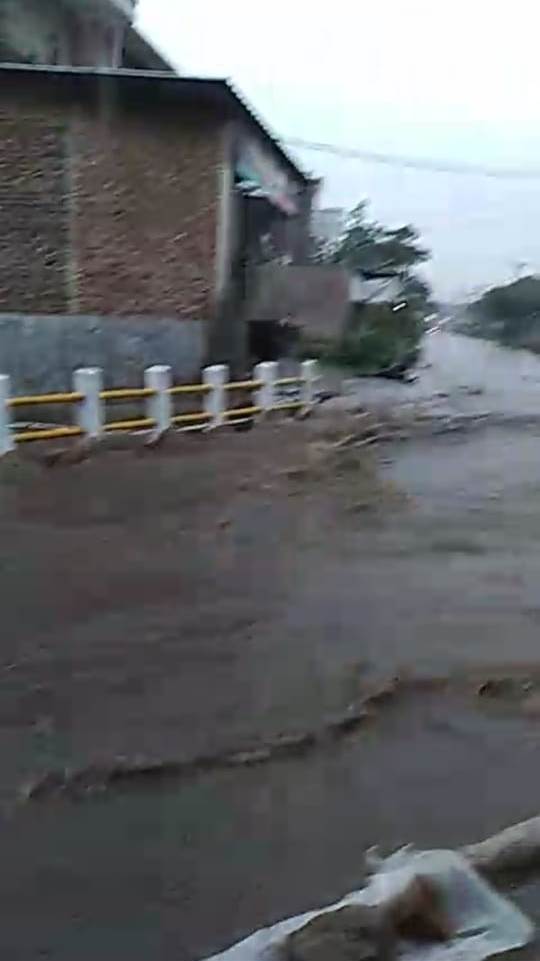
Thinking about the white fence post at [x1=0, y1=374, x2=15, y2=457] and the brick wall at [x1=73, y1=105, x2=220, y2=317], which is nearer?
the white fence post at [x1=0, y1=374, x2=15, y2=457]

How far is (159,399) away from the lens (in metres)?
12.5

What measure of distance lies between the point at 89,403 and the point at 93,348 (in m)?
3.51

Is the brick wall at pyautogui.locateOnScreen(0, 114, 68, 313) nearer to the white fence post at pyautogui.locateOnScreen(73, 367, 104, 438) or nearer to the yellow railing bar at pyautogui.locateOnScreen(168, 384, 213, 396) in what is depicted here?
the yellow railing bar at pyautogui.locateOnScreen(168, 384, 213, 396)

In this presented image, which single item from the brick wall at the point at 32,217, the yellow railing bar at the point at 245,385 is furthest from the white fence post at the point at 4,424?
the brick wall at the point at 32,217

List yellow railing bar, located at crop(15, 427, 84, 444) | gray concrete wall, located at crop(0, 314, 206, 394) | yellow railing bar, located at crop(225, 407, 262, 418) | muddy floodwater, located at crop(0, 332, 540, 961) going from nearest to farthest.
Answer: muddy floodwater, located at crop(0, 332, 540, 961) < yellow railing bar, located at crop(15, 427, 84, 444) < yellow railing bar, located at crop(225, 407, 262, 418) < gray concrete wall, located at crop(0, 314, 206, 394)

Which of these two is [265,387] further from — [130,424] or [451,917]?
[451,917]

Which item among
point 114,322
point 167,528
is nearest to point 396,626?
point 167,528

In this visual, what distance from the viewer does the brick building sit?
14109 millimetres

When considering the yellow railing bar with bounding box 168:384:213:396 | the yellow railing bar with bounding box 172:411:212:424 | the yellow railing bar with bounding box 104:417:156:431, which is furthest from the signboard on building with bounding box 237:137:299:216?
the yellow railing bar with bounding box 104:417:156:431

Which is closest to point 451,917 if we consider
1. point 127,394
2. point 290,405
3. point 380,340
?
point 127,394

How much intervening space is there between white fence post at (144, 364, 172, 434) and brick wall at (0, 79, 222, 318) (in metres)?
2.55

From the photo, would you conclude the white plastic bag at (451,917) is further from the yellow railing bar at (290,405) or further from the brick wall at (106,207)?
the yellow railing bar at (290,405)

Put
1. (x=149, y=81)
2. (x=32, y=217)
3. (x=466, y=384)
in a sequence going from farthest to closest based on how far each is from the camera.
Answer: (x=466, y=384) → (x=32, y=217) → (x=149, y=81)

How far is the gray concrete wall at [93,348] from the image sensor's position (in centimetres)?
1437
